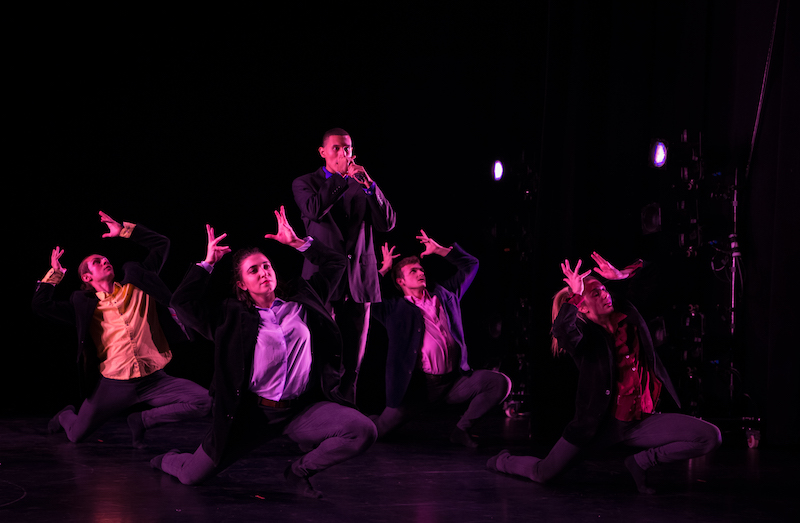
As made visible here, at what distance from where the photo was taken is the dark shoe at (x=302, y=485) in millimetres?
3707

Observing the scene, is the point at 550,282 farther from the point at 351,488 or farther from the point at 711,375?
the point at 351,488

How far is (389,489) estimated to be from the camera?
3928 millimetres

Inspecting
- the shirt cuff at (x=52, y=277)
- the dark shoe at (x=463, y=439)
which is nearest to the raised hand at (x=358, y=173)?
the dark shoe at (x=463, y=439)

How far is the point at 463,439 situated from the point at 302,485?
169 centimetres

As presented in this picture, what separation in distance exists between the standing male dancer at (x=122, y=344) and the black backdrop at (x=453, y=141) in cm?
124

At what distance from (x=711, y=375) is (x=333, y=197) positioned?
2.97 m

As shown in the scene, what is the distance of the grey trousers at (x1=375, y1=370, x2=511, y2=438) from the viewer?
5.19m

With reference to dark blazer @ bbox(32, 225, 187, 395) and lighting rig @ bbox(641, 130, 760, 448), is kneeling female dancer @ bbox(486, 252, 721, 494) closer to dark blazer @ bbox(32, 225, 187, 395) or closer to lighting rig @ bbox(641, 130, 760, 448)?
lighting rig @ bbox(641, 130, 760, 448)

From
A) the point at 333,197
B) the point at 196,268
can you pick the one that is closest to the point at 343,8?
the point at 333,197

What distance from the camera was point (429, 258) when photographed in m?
7.37

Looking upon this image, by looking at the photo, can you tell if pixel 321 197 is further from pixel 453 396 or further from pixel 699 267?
pixel 699 267

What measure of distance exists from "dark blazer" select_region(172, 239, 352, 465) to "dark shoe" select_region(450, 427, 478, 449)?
62.6 inches

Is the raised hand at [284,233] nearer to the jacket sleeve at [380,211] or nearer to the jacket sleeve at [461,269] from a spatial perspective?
the jacket sleeve at [380,211]

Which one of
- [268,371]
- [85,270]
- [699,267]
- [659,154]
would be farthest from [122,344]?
[699,267]
